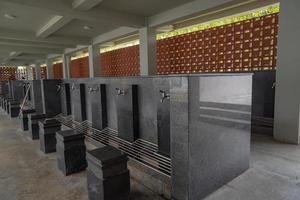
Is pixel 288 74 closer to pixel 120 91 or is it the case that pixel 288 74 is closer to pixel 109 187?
pixel 120 91

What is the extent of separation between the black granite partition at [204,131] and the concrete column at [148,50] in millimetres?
4679

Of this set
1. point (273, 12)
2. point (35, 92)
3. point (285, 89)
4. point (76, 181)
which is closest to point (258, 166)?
point (285, 89)

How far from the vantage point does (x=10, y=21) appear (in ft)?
20.4

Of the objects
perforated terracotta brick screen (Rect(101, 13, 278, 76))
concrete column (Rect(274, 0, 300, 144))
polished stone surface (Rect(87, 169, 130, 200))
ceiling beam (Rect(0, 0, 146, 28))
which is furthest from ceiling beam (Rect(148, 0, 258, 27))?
polished stone surface (Rect(87, 169, 130, 200))

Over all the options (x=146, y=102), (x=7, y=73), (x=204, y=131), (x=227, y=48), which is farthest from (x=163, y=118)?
(x=7, y=73)

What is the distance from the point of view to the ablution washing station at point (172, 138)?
174 centimetres

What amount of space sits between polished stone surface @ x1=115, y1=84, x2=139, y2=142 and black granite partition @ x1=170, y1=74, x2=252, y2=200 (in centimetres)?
131

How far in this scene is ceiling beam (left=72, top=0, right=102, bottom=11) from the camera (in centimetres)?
448

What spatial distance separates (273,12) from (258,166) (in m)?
3.77

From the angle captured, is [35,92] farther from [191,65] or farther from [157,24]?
[191,65]

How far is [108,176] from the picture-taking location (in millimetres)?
1895

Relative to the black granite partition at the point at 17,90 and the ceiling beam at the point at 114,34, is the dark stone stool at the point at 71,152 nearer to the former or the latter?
the ceiling beam at the point at 114,34

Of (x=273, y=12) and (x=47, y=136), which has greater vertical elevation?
(x=273, y=12)

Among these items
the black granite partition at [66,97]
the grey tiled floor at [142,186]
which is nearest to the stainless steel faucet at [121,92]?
the grey tiled floor at [142,186]
